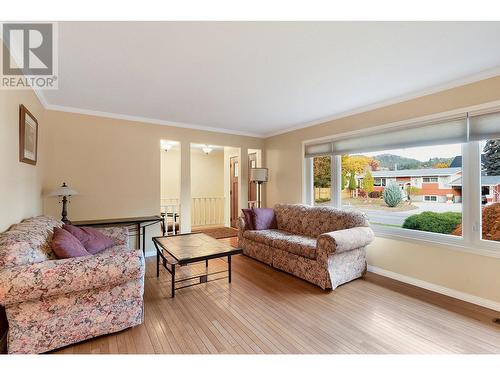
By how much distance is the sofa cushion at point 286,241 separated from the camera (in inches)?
115

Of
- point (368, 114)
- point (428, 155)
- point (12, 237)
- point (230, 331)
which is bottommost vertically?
point (230, 331)

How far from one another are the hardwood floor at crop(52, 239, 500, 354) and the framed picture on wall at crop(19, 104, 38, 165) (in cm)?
199

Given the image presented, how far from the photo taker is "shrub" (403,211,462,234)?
8.86ft

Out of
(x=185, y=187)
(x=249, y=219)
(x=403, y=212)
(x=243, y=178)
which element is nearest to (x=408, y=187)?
(x=403, y=212)

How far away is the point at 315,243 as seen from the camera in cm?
302

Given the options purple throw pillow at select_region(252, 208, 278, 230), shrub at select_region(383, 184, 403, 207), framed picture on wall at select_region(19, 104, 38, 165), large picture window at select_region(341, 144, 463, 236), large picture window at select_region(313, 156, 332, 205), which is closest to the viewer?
framed picture on wall at select_region(19, 104, 38, 165)

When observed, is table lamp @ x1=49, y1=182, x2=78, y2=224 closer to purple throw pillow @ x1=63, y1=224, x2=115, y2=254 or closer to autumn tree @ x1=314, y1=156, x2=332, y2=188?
purple throw pillow @ x1=63, y1=224, x2=115, y2=254

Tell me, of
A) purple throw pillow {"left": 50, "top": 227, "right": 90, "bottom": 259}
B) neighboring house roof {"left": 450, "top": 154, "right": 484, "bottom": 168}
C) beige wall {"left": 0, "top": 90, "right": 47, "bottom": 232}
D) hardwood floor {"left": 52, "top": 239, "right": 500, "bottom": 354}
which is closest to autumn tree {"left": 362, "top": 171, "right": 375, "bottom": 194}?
neighboring house roof {"left": 450, "top": 154, "right": 484, "bottom": 168}

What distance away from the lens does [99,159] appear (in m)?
3.71

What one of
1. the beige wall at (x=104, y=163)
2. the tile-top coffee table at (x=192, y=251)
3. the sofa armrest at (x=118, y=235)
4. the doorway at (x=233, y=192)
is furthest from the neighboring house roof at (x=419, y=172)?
the doorway at (x=233, y=192)
